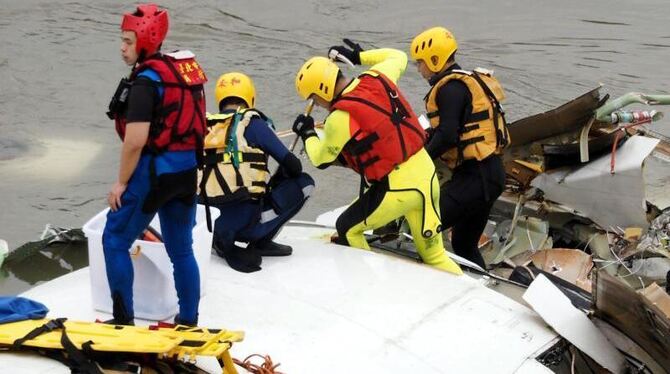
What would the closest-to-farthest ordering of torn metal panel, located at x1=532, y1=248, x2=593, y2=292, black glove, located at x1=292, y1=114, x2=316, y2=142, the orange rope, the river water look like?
1. the orange rope
2. black glove, located at x1=292, y1=114, x2=316, y2=142
3. torn metal panel, located at x1=532, y1=248, x2=593, y2=292
4. the river water

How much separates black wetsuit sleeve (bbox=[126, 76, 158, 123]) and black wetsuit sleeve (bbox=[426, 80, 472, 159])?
2.44 meters

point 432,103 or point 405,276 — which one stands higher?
point 432,103

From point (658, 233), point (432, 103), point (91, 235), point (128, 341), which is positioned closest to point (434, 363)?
point (128, 341)

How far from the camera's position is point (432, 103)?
5945 millimetres

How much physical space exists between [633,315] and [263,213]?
219 centimetres

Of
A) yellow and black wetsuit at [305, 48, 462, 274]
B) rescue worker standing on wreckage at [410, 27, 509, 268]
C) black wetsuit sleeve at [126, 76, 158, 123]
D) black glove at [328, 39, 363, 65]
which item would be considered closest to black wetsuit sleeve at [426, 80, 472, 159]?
rescue worker standing on wreckage at [410, 27, 509, 268]

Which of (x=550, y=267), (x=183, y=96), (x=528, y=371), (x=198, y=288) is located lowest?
(x=550, y=267)

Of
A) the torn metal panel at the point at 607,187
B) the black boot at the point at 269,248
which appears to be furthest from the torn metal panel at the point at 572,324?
the torn metal panel at the point at 607,187

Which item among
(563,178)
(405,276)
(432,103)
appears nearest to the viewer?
(405,276)

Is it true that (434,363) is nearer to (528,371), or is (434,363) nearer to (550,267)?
(528,371)

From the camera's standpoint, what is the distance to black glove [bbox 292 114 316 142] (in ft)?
17.7

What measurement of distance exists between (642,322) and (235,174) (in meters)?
2.34

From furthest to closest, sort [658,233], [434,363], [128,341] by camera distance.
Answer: [658,233], [434,363], [128,341]

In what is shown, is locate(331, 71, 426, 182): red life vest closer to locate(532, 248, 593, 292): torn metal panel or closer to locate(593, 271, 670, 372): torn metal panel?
locate(593, 271, 670, 372): torn metal panel
